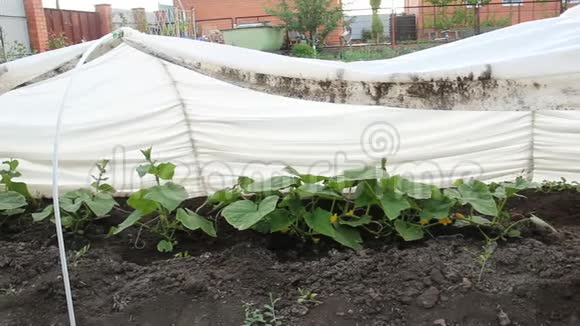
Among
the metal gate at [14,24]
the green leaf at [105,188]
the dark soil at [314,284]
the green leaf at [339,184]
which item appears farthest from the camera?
the metal gate at [14,24]

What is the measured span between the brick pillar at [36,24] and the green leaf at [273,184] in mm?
10312

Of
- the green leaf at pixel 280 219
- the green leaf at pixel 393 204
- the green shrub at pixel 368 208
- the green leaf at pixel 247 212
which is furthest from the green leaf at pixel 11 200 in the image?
the green leaf at pixel 393 204

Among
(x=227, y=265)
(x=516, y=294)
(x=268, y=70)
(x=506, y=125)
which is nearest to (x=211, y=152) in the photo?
(x=227, y=265)

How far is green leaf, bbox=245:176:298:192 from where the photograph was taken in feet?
7.57

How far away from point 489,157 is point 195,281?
68.8 inches

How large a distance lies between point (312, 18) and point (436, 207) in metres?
13.3

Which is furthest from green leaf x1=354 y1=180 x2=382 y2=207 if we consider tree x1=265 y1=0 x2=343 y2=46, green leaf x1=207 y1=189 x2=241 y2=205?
tree x1=265 y1=0 x2=343 y2=46

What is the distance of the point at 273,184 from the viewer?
2326 mm

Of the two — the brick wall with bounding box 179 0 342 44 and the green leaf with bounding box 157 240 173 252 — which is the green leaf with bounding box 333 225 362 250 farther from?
the brick wall with bounding box 179 0 342 44

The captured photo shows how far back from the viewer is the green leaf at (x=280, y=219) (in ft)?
7.48

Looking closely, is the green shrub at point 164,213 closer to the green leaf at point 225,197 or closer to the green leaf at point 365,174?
the green leaf at point 225,197

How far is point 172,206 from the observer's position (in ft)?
7.43

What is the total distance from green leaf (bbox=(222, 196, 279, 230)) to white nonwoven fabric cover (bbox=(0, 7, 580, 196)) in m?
0.69

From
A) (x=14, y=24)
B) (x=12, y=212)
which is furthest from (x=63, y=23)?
(x=12, y=212)
